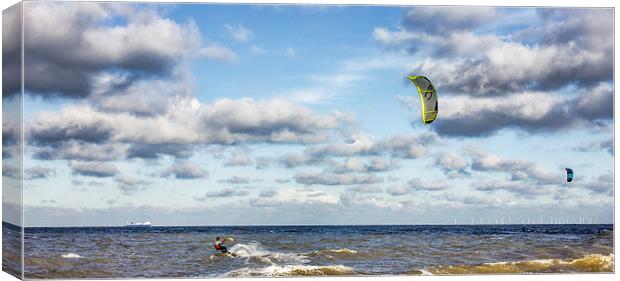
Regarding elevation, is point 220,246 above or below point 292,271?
above

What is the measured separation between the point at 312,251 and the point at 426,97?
140 inches

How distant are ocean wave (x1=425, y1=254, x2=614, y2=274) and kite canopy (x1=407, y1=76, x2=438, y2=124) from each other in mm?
2687

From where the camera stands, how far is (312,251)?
1836 centimetres

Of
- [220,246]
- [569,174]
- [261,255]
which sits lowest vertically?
[261,255]

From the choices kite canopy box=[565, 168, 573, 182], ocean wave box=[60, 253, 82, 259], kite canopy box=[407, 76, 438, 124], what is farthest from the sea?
kite canopy box=[407, 76, 438, 124]

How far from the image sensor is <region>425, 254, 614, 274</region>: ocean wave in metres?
17.7

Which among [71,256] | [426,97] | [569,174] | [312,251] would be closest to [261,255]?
[312,251]

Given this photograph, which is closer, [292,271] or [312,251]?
[292,271]

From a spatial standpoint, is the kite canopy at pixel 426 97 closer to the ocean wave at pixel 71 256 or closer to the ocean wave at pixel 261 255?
the ocean wave at pixel 261 255

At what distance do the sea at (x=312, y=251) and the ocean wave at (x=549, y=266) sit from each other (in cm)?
2

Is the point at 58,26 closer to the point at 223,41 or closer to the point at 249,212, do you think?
the point at 223,41

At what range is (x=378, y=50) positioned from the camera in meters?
17.5

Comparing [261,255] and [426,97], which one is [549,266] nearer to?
[426,97]

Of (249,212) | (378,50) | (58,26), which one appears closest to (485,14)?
(378,50)
